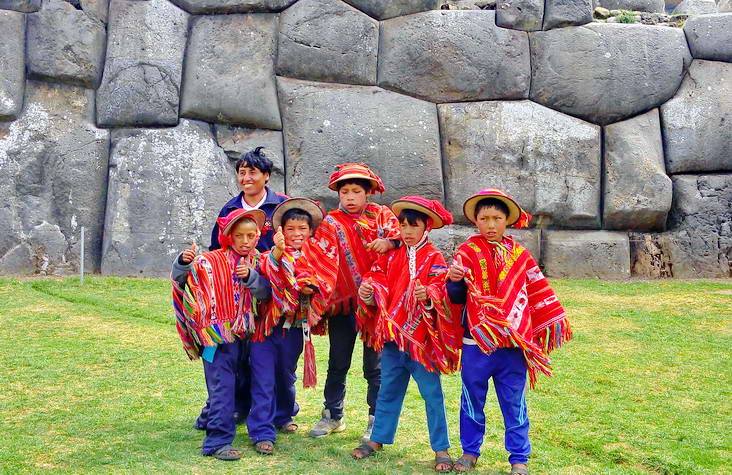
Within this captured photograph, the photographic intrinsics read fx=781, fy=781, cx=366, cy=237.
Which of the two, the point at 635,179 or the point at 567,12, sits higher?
the point at 567,12

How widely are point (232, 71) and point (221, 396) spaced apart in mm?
6214

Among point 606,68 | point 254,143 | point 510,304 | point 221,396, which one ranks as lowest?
point 221,396

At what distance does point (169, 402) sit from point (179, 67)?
5.65 metres

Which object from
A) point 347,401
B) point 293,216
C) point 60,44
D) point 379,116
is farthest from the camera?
point 379,116

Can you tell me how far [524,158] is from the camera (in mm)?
9375

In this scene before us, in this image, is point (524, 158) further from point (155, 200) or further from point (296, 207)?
point (296, 207)

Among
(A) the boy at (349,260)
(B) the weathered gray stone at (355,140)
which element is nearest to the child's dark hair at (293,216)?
(A) the boy at (349,260)

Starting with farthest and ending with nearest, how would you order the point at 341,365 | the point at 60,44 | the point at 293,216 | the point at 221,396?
1. the point at 60,44
2. the point at 341,365
3. the point at 293,216
4. the point at 221,396

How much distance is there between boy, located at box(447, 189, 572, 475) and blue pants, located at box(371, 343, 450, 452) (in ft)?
0.47

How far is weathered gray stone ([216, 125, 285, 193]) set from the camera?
923cm

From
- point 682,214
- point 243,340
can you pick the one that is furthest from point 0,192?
point 682,214

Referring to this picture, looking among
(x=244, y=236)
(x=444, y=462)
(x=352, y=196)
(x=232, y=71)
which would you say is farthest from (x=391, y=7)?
(x=444, y=462)

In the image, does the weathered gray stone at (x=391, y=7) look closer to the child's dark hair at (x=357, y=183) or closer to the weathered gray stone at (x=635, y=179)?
the weathered gray stone at (x=635, y=179)

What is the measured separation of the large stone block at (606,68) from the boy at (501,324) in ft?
20.7
